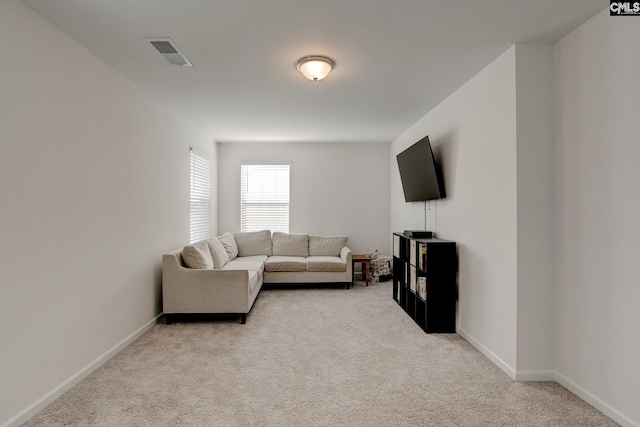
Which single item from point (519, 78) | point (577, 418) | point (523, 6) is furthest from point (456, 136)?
point (577, 418)

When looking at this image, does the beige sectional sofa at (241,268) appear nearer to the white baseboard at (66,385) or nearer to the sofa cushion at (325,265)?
the sofa cushion at (325,265)

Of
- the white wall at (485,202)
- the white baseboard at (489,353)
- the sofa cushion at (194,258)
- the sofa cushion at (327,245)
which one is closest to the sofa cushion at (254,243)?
the sofa cushion at (327,245)

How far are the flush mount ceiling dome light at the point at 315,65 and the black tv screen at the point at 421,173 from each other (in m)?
1.51

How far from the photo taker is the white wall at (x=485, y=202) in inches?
108

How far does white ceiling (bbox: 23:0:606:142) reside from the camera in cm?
218

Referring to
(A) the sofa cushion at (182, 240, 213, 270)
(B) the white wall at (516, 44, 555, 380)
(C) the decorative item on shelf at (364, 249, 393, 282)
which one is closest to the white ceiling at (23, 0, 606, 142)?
(B) the white wall at (516, 44, 555, 380)

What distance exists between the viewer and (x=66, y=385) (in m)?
2.47

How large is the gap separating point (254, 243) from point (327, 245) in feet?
4.41

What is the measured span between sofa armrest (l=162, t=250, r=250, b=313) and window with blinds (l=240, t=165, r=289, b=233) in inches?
111

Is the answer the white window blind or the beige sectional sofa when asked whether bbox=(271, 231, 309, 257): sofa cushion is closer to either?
the beige sectional sofa

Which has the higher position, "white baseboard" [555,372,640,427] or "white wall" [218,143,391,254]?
"white wall" [218,143,391,254]

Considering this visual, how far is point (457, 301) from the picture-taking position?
3.65 meters

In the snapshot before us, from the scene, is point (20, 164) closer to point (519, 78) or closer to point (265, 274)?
point (519, 78)

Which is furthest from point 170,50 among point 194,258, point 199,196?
point 199,196
